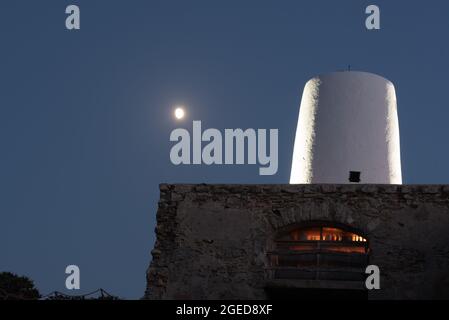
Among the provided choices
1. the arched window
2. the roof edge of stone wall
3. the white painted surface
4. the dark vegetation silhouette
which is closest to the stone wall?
the roof edge of stone wall

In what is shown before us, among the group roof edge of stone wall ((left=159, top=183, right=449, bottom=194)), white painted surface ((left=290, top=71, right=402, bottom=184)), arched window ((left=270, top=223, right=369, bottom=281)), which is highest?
white painted surface ((left=290, top=71, right=402, bottom=184))

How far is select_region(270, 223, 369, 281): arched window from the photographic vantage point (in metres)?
17.0

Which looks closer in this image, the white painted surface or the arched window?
the arched window

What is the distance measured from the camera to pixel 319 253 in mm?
17266

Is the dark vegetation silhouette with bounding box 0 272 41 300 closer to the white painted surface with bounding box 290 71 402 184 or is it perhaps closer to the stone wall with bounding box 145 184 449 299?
the white painted surface with bounding box 290 71 402 184

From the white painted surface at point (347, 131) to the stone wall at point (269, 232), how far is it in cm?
408

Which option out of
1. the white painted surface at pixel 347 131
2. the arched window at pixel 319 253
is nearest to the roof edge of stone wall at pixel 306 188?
the arched window at pixel 319 253

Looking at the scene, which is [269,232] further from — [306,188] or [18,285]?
[18,285]

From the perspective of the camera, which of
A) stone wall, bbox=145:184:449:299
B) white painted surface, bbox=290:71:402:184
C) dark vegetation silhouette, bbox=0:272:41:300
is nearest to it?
stone wall, bbox=145:184:449:299

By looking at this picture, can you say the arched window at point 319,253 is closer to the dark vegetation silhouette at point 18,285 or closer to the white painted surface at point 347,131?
the white painted surface at point 347,131

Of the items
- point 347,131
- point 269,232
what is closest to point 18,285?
point 347,131

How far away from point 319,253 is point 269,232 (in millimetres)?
1189

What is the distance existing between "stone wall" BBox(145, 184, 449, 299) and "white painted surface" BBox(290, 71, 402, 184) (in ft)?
13.4

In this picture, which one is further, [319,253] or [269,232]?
[319,253]
